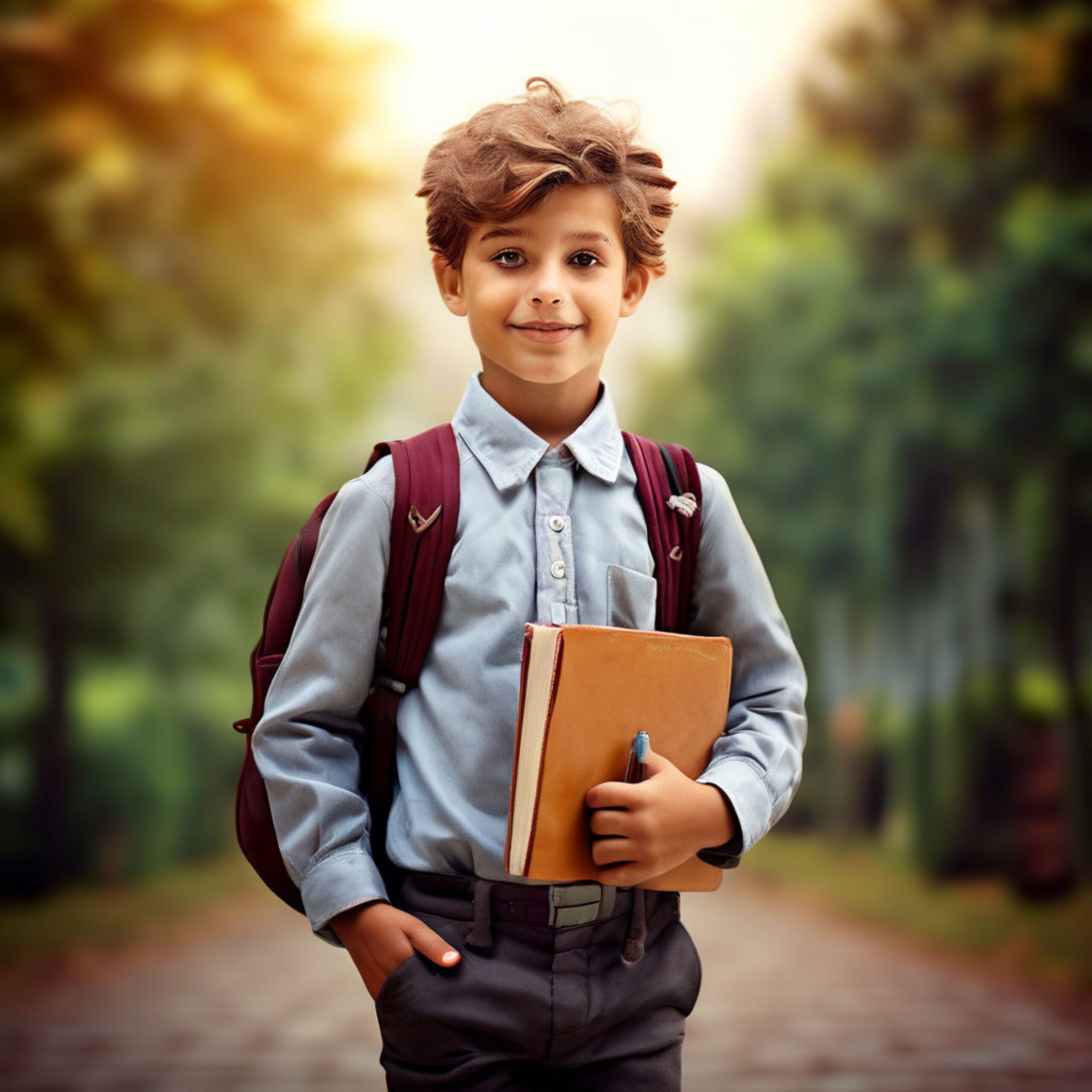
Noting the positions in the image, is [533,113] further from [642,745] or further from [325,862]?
[325,862]

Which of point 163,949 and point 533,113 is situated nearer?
point 533,113

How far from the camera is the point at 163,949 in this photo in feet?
23.2

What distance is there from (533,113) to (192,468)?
608 cm

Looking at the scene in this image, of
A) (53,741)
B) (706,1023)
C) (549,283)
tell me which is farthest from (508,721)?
(53,741)

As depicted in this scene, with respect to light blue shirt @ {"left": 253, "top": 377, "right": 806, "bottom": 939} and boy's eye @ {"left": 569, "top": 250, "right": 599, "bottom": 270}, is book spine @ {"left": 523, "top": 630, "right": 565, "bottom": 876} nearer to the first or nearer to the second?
light blue shirt @ {"left": 253, "top": 377, "right": 806, "bottom": 939}

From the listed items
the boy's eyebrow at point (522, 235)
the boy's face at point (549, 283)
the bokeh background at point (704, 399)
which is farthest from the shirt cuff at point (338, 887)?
the bokeh background at point (704, 399)

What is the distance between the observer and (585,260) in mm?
1583

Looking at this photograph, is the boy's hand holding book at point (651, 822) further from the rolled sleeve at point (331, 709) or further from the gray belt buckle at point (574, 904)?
the rolled sleeve at point (331, 709)

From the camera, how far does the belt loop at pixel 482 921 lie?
1.50 meters

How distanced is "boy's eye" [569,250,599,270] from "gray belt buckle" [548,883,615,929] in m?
0.71

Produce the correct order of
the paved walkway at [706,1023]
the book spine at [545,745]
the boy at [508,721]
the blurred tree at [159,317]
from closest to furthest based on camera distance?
the book spine at [545,745], the boy at [508,721], the paved walkway at [706,1023], the blurred tree at [159,317]

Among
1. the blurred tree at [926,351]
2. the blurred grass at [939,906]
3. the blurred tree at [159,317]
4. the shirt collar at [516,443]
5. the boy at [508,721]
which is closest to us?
the boy at [508,721]

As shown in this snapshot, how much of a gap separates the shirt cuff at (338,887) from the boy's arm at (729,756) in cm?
26

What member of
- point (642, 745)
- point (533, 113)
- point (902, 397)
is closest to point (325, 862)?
point (642, 745)
